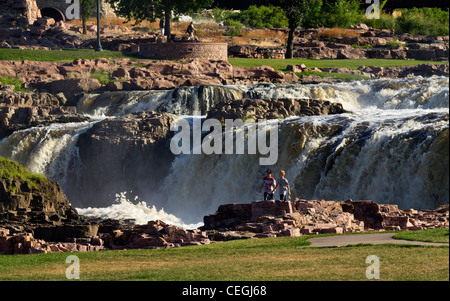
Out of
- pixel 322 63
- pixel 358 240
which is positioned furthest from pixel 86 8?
pixel 358 240

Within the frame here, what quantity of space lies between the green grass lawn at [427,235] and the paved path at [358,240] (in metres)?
0.24

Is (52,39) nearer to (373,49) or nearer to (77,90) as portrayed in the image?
(77,90)

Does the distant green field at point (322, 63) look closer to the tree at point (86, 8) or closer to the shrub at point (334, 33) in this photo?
the shrub at point (334, 33)

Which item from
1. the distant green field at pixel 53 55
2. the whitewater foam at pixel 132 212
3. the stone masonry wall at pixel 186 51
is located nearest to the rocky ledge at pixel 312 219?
the whitewater foam at pixel 132 212

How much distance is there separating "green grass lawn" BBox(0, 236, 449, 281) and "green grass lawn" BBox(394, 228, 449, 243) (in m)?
1.38

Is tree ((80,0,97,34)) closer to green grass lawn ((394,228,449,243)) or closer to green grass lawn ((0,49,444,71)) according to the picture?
green grass lawn ((0,49,444,71))

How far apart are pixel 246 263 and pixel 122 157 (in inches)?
→ 1018

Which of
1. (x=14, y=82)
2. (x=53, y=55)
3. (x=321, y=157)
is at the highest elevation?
(x=53, y=55)

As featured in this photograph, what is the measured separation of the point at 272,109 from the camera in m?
44.4

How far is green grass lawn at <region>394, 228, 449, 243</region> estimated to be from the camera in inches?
837

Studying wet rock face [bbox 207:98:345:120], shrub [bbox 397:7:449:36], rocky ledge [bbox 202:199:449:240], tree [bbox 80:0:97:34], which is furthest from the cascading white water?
shrub [bbox 397:7:449:36]

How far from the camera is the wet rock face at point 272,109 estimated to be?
43.9 metres

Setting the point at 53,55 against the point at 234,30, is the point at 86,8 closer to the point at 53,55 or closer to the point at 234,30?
the point at 234,30
